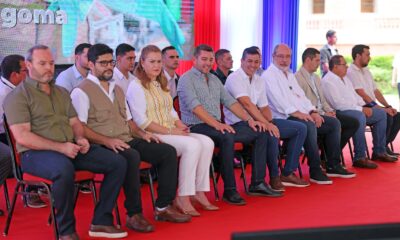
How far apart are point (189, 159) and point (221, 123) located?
0.70 metres

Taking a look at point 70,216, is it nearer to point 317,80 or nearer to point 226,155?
point 226,155

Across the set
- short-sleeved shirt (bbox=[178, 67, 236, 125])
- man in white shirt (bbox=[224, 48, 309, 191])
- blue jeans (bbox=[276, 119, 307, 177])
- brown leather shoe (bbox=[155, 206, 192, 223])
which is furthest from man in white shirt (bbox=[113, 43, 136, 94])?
brown leather shoe (bbox=[155, 206, 192, 223])

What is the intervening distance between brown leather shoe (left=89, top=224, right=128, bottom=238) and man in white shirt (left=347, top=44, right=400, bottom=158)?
4082 mm

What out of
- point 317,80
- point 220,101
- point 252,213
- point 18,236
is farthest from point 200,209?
point 317,80

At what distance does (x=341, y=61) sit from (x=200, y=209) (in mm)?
2860

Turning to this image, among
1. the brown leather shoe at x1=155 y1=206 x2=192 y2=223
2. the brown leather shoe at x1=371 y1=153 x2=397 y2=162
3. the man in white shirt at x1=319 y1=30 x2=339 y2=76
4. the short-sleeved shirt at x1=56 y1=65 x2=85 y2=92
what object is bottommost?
the brown leather shoe at x1=371 y1=153 x2=397 y2=162

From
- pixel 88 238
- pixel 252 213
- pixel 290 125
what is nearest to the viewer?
pixel 88 238

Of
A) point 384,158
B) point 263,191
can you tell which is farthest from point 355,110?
point 263,191

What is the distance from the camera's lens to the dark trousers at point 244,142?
14.3 ft

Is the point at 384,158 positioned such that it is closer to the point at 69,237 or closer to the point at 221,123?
the point at 221,123

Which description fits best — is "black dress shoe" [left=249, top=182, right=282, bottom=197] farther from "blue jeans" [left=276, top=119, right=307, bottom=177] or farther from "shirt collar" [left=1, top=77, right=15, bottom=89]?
"shirt collar" [left=1, top=77, right=15, bottom=89]

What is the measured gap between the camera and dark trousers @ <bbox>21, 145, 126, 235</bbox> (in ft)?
10.3

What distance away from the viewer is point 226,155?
4348mm

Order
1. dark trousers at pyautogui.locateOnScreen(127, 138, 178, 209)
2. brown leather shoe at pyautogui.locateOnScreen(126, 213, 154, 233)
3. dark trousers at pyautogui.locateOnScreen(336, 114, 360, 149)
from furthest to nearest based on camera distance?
dark trousers at pyautogui.locateOnScreen(336, 114, 360, 149) < dark trousers at pyautogui.locateOnScreen(127, 138, 178, 209) < brown leather shoe at pyautogui.locateOnScreen(126, 213, 154, 233)
